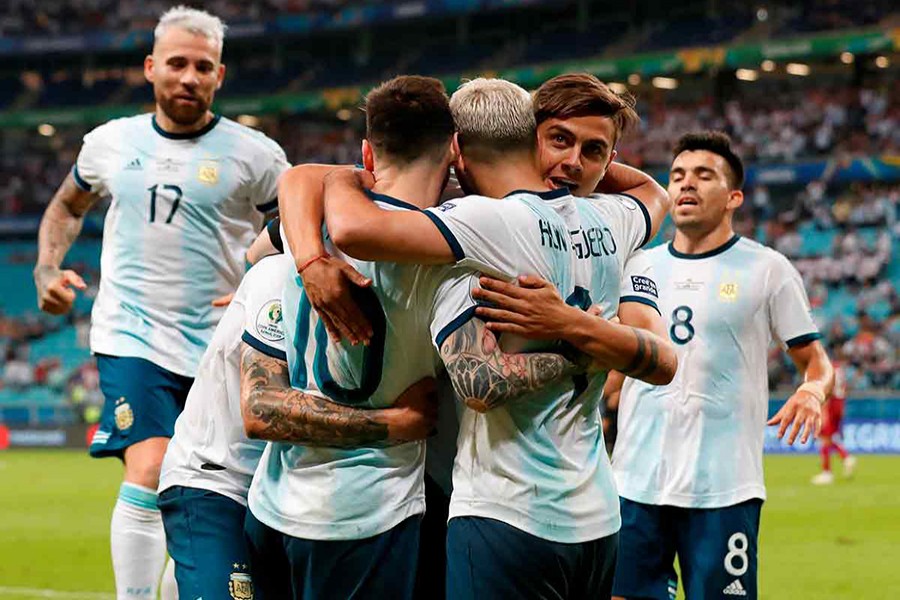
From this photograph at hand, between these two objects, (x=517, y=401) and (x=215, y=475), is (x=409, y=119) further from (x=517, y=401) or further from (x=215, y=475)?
(x=215, y=475)

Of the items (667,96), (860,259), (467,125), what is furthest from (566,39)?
(467,125)

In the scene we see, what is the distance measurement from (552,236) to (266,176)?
10.8 feet

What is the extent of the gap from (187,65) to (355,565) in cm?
341

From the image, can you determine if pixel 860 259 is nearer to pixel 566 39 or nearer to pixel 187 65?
pixel 566 39

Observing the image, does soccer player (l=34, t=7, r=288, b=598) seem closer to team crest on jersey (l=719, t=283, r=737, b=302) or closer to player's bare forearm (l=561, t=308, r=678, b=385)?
team crest on jersey (l=719, t=283, r=737, b=302)

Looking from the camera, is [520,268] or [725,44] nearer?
[520,268]

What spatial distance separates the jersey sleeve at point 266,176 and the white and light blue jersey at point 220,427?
6.82 feet

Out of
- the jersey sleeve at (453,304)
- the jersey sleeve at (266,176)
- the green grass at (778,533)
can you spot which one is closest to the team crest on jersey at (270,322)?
the jersey sleeve at (453,304)

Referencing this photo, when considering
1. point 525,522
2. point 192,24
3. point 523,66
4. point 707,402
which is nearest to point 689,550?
point 707,402

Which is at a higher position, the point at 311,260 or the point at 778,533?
the point at 311,260

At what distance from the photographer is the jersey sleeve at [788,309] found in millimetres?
6266

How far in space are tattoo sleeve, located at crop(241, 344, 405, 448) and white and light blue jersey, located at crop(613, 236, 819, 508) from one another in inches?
110

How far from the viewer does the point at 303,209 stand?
3828mm

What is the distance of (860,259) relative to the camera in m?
31.4
